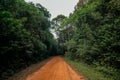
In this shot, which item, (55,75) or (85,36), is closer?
(55,75)

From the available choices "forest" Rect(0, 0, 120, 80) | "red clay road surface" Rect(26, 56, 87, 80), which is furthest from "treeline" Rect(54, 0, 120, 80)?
"red clay road surface" Rect(26, 56, 87, 80)

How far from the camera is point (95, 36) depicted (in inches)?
1008

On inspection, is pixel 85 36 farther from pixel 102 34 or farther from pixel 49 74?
pixel 49 74

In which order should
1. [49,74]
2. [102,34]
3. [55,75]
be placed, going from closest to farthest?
[55,75], [49,74], [102,34]

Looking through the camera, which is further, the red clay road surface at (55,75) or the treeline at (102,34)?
the treeline at (102,34)

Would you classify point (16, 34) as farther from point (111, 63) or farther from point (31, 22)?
point (31, 22)

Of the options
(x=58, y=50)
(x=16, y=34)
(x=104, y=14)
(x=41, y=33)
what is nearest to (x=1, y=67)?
(x=16, y=34)

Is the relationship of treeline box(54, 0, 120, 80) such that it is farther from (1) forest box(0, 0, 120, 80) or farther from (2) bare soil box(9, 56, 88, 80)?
(2) bare soil box(9, 56, 88, 80)

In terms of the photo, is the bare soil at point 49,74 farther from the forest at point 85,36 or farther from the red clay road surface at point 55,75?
the forest at point 85,36

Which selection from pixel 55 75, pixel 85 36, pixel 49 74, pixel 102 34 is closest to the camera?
pixel 55 75

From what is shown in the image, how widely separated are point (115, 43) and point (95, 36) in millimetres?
6385

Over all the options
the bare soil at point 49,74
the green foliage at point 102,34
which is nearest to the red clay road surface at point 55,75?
the bare soil at point 49,74

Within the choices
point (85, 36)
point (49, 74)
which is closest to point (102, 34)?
point (85, 36)

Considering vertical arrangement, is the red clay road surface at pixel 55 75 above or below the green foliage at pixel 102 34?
below
